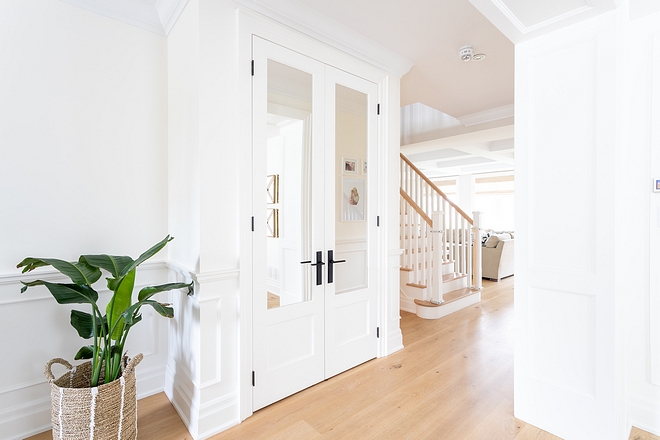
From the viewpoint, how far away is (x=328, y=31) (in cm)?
234

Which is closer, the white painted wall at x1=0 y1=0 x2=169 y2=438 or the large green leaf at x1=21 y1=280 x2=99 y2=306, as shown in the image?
the large green leaf at x1=21 y1=280 x2=99 y2=306

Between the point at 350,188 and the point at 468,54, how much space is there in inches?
59.2

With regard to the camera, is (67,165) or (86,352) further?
(67,165)

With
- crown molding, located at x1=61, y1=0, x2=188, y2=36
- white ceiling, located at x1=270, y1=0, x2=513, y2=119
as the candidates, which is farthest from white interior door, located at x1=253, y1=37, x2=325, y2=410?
crown molding, located at x1=61, y1=0, x2=188, y2=36

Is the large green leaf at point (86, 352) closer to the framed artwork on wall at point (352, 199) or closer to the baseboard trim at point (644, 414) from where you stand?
the framed artwork on wall at point (352, 199)

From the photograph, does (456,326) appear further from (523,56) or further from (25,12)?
(25,12)

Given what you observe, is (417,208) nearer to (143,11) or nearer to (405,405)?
(405,405)

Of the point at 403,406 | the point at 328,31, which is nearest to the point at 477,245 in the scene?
the point at 403,406

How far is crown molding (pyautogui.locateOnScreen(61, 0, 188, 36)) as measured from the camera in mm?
2037

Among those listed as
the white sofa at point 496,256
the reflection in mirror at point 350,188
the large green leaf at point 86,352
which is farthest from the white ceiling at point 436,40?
the white sofa at point 496,256

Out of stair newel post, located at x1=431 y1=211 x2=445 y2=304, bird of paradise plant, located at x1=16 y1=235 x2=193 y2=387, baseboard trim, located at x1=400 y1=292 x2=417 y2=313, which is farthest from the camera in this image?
baseboard trim, located at x1=400 y1=292 x2=417 y2=313

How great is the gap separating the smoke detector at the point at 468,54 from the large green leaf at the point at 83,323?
320 cm

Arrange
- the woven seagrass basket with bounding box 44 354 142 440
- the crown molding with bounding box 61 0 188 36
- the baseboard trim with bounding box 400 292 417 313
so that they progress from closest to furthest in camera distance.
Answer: the woven seagrass basket with bounding box 44 354 142 440 < the crown molding with bounding box 61 0 188 36 < the baseboard trim with bounding box 400 292 417 313

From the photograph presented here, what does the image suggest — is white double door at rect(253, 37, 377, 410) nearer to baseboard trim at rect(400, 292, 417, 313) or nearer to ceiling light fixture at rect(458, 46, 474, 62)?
ceiling light fixture at rect(458, 46, 474, 62)
